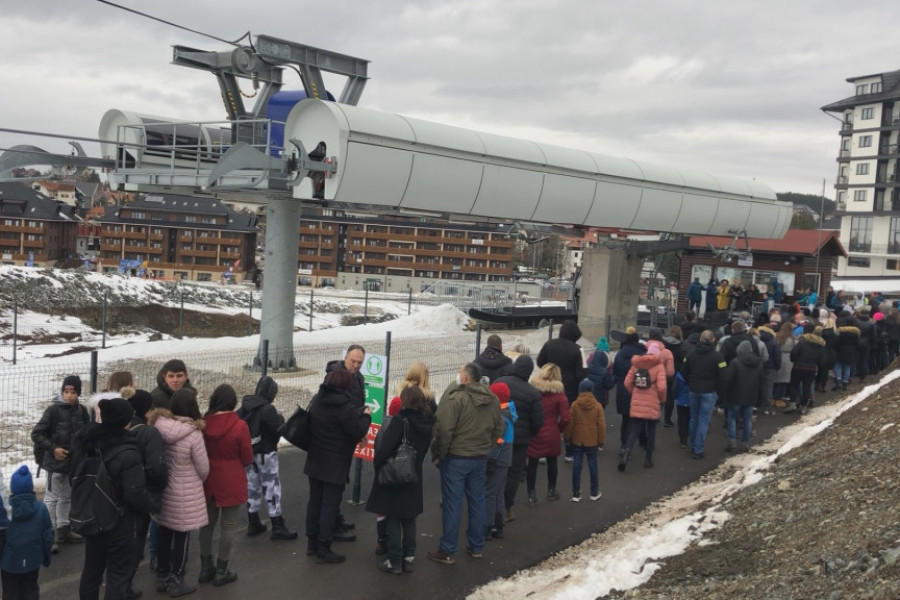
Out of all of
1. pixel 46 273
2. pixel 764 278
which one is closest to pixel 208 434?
pixel 764 278

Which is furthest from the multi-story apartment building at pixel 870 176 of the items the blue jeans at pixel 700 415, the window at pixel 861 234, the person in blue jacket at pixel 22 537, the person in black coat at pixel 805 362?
the person in blue jacket at pixel 22 537

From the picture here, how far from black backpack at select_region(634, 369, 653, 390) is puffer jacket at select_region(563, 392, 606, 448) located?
1416 millimetres

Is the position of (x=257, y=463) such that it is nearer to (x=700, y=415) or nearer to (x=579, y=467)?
(x=579, y=467)

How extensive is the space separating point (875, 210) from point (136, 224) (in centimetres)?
9106

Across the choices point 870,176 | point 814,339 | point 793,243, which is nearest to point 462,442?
point 814,339

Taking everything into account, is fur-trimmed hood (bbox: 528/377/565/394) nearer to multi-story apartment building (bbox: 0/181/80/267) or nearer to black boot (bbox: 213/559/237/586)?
black boot (bbox: 213/559/237/586)

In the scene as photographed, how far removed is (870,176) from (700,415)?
71.6 m

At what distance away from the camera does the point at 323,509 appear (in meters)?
6.70

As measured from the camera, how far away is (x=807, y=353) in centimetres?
1334

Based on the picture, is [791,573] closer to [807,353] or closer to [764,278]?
[807,353]

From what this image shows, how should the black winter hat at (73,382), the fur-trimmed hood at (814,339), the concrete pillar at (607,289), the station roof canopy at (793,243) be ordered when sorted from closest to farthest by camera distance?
the black winter hat at (73,382) → the fur-trimmed hood at (814,339) → the concrete pillar at (607,289) → the station roof canopy at (793,243)

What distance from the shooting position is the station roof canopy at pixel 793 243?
25.4 metres

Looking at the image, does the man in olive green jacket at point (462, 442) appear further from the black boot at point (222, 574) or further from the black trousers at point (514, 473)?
the black boot at point (222, 574)

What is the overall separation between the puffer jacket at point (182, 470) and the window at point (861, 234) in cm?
7796
